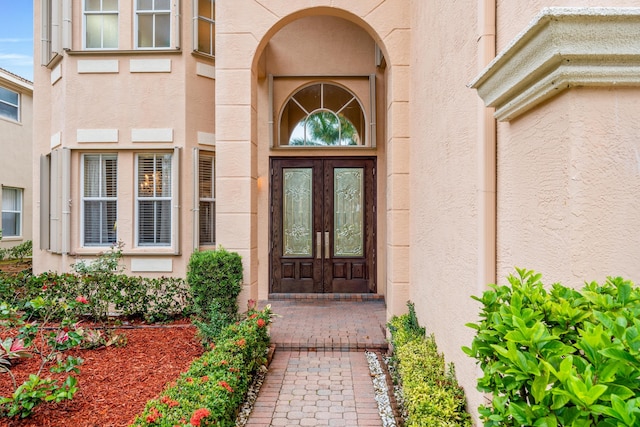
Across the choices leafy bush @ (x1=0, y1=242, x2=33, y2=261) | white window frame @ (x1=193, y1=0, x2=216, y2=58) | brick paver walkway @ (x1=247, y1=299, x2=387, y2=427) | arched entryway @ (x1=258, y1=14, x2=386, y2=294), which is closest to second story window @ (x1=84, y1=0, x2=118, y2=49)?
white window frame @ (x1=193, y1=0, x2=216, y2=58)

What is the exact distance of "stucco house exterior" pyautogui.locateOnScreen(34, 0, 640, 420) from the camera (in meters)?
1.72

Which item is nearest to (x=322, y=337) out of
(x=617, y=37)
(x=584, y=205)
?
(x=584, y=205)

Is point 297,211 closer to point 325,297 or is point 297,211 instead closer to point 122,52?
point 325,297

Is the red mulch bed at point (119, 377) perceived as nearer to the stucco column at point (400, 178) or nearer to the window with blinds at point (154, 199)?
the window with blinds at point (154, 199)

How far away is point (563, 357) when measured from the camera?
3.93ft

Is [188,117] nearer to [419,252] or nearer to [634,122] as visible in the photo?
[419,252]

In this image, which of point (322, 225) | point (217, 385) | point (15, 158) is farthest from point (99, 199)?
point (15, 158)

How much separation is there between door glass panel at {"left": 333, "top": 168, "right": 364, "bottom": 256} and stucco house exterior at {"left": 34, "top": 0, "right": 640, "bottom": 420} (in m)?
0.04

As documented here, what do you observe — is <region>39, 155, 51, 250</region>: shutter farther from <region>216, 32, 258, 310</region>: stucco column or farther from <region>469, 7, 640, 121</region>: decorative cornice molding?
<region>469, 7, 640, 121</region>: decorative cornice molding

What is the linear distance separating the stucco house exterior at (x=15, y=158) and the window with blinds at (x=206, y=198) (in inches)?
389

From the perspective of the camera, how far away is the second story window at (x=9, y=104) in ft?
43.6

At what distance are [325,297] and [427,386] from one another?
526 cm

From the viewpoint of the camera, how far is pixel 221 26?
5.41 meters

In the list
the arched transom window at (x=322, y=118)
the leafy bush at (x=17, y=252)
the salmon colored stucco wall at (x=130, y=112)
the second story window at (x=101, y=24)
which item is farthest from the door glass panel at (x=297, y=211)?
the leafy bush at (x=17, y=252)
